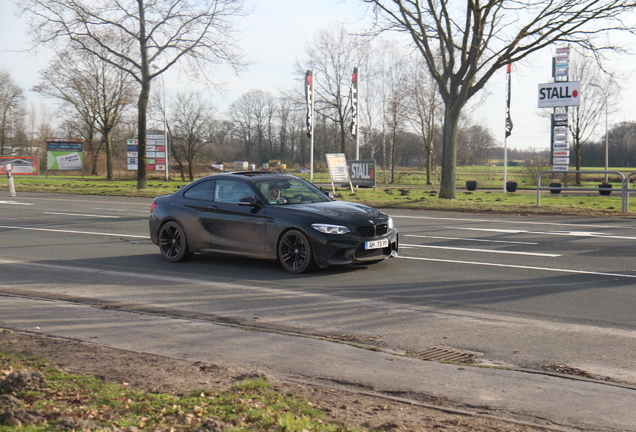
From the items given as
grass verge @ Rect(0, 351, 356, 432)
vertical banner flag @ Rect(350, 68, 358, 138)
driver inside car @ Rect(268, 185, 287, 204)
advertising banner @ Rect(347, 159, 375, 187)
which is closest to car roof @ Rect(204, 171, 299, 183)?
driver inside car @ Rect(268, 185, 287, 204)

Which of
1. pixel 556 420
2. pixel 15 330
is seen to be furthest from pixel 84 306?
pixel 556 420

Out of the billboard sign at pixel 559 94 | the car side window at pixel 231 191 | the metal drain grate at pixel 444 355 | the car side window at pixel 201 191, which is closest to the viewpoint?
the metal drain grate at pixel 444 355

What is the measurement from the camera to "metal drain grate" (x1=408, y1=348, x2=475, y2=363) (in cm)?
547

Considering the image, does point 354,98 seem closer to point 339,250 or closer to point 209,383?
point 339,250

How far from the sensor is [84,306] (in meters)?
7.54

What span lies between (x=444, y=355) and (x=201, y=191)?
6.46 metres

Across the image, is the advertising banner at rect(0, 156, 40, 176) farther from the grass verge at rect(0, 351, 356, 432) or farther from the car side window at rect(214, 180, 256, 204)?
the grass verge at rect(0, 351, 356, 432)

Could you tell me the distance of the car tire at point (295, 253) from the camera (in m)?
9.52

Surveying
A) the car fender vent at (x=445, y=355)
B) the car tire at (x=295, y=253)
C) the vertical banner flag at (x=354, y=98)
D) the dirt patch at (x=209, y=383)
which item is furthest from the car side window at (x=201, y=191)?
the vertical banner flag at (x=354, y=98)

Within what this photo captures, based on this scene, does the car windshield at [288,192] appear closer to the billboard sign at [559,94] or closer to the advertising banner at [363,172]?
the billboard sign at [559,94]

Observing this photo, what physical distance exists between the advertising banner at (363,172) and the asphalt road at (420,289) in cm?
1803

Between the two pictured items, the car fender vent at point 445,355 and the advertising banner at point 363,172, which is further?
the advertising banner at point 363,172

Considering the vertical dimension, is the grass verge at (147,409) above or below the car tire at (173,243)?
below

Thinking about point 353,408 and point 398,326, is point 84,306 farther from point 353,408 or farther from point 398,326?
point 353,408
